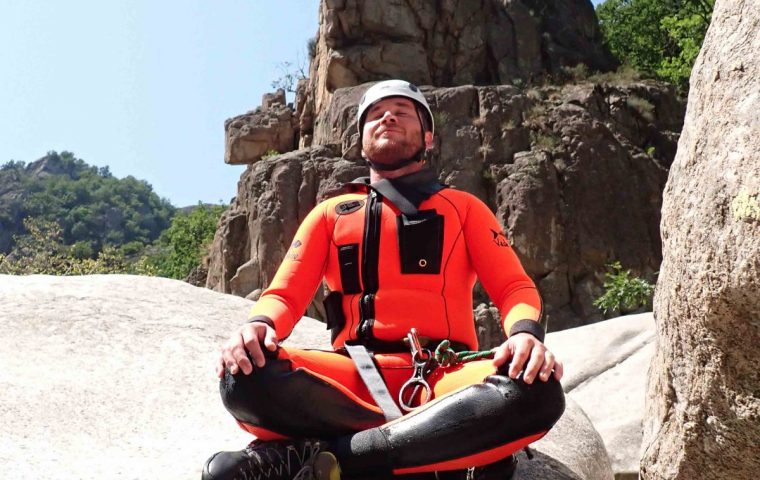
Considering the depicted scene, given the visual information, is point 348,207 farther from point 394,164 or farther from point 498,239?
point 498,239

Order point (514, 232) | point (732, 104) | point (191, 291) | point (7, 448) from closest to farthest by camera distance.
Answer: point (732, 104), point (7, 448), point (191, 291), point (514, 232)

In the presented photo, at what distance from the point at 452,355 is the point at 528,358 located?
48 cm

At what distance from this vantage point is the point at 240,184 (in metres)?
30.5

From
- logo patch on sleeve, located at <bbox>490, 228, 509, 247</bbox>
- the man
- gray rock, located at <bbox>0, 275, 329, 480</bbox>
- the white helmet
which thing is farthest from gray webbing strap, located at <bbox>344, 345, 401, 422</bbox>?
the white helmet

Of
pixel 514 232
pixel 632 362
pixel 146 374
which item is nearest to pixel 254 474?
pixel 146 374

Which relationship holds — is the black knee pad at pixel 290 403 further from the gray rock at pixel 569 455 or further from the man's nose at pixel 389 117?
the man's nose at pixel 389 117

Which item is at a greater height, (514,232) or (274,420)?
(274,420)

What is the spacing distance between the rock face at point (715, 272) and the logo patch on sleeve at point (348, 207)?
144 cm

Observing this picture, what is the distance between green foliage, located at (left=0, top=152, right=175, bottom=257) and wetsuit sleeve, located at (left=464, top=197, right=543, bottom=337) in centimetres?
8870

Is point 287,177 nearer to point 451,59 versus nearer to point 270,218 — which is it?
point 270,218

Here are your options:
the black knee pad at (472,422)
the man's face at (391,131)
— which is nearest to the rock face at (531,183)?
the man's face at (391,131)

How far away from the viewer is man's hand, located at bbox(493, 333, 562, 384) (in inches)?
133

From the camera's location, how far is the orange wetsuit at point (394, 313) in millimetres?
3389

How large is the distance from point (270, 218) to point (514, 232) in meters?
7.09
